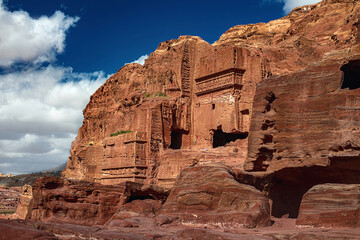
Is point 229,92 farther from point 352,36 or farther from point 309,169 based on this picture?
point 309,169

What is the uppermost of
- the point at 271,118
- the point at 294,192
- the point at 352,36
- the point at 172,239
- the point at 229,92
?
the point at 352,36

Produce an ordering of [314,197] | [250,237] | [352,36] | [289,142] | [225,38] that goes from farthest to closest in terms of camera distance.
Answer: [225,38], [352,36], [289,142], [314,197], [250,237]

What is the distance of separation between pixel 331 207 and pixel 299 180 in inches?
178

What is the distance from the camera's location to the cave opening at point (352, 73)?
52.5ft

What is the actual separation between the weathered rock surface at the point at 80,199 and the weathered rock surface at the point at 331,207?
29.1 ft

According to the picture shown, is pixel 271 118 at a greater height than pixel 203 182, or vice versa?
pixel 271 118

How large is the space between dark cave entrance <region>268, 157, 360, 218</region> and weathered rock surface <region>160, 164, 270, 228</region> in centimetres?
266

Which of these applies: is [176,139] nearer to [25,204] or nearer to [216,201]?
[25,204]

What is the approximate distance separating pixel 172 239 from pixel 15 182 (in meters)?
65.8

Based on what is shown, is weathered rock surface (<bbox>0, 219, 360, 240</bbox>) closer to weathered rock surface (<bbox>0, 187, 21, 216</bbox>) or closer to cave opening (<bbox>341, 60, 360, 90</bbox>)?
cave opening (<bbox>341, 60, 360, 90</bbox>)

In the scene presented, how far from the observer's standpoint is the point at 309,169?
53.3 ft

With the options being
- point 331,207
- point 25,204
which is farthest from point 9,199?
point 331,207

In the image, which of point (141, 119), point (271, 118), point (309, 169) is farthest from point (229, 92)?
point (309, 169)

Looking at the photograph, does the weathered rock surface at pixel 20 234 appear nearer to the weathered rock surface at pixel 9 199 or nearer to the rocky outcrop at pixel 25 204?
the rocky outcrop at pixel 25 204
